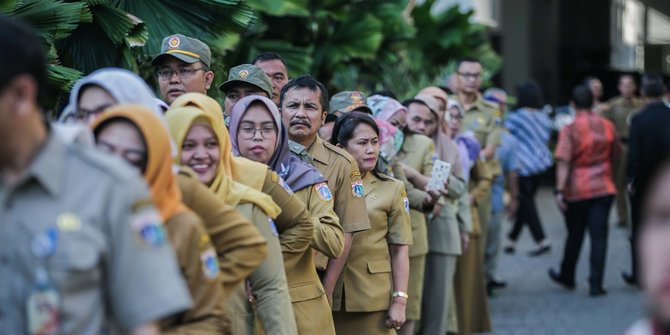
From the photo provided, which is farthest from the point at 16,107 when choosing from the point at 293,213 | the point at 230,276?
the point at 293,213

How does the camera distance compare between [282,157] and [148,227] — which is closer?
[148,227]

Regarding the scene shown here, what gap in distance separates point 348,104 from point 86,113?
169 inches

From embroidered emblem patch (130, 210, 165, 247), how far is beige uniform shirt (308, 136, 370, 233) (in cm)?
367

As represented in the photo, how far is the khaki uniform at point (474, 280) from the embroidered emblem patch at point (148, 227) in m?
7.55

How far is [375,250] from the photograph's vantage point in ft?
24.3

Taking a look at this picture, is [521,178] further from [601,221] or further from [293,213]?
[293,213]

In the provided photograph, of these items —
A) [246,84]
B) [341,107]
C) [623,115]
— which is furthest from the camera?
[623,115]

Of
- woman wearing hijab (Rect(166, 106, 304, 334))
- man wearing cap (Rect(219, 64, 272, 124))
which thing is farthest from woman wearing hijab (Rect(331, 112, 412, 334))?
woman wearing hijab (Rect(166, 106, 304, 334))

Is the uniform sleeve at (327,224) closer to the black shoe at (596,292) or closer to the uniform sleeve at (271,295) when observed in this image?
Result: the uniform sleeve at (271,295)

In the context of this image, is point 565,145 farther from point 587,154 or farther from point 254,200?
point 254,200

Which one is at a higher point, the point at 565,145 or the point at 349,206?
the point at 349,206

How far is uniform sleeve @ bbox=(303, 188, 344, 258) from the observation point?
6.23m

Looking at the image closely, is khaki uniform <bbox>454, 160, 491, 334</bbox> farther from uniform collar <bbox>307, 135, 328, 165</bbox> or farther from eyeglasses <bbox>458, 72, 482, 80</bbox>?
uniform collar <bbox>307, 135, 328, 165</bbox>

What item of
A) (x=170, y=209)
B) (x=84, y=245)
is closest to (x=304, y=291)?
(x=170, y=209)
